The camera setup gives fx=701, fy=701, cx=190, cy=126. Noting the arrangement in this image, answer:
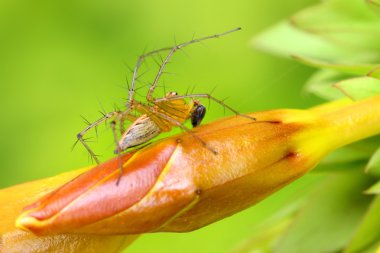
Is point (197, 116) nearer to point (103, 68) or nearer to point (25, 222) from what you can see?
point (25, 222)

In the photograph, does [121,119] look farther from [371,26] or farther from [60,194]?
[371,26]

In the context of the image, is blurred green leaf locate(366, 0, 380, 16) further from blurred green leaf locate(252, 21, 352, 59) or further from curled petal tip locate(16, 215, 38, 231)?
curled petal tip locate(16, 215, 38, 231)

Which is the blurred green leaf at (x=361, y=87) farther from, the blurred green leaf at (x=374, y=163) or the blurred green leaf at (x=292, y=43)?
the blurred green leaf at (x=292, y=43)

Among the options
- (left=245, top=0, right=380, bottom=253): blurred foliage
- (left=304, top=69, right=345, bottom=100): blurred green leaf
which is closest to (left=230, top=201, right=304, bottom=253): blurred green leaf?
(left=245, top=0, right=380, bottom=253): blurred foliage

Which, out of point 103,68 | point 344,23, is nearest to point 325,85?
point 344,23

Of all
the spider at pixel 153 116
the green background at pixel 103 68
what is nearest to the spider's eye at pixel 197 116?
the spider at pixel 153 116

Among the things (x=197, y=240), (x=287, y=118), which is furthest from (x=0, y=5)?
(x=287, y=118)
